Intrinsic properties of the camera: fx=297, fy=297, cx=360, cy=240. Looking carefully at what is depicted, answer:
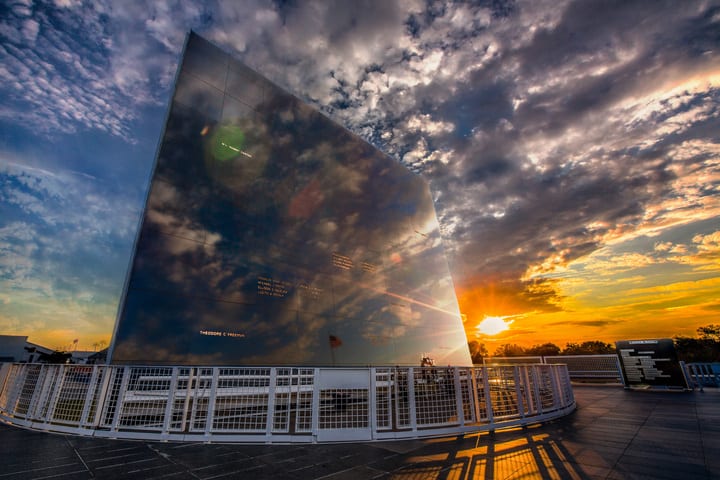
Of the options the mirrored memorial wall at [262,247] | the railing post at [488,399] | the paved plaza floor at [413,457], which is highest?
the mirrored memorial wall at [262,247]

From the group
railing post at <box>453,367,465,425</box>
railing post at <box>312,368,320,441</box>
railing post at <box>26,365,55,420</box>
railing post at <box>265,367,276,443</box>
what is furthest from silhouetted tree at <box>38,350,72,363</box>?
railing post at <box>453,367,465,425</box>

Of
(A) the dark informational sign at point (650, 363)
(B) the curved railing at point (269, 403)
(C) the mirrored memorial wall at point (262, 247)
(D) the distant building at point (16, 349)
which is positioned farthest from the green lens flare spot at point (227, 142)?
(D) the distant building at point (16, 349)

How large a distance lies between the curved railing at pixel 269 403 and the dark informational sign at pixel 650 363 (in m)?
10.5

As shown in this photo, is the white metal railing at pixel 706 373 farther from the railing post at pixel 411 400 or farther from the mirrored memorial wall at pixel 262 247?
the railing post at pixel 411 400

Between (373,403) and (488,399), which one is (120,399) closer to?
(373,403)

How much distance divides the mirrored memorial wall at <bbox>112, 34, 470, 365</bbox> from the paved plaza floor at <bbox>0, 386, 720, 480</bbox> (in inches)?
164

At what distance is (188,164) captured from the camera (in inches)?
405

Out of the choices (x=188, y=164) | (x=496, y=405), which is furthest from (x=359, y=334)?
(x=188, y=164)

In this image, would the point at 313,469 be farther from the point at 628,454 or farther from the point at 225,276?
the point at 225,276

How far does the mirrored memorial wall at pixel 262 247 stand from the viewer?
8.90 meters

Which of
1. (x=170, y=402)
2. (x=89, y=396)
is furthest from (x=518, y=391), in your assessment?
(x=89, y=396)

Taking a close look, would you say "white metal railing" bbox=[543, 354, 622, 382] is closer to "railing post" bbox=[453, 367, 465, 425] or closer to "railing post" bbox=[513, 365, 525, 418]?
"railing post" bbox=[513, 365, 525, 418]

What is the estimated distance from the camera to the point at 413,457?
3.96 metres

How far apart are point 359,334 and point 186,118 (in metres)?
11.2
